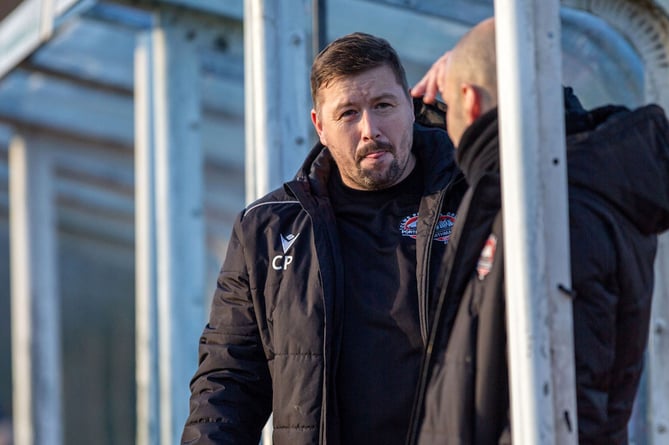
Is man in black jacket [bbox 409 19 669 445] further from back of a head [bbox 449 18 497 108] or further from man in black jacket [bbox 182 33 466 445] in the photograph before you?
man in black jacket [bbox 182 33 466 445]

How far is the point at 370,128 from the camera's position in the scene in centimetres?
333

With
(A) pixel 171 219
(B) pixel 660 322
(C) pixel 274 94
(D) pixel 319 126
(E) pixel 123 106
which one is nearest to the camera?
(D) pixel 319 126

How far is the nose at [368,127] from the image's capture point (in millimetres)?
3322

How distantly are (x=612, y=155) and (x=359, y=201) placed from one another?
979 mm

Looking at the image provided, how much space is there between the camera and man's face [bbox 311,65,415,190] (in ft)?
10.9

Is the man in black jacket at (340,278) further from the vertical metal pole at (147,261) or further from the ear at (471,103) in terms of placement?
the vertical metal pole at (147,261)

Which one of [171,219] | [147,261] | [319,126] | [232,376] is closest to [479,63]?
[319,126]

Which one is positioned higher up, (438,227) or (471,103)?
(471,103)

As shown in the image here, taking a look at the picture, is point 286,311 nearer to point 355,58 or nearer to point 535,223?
point 355,58

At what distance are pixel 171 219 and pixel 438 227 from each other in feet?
12.1

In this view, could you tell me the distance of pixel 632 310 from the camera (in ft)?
8.23

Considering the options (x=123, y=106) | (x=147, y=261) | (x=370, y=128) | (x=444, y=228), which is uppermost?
(x=123, y=106)

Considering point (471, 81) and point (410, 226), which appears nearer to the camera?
point (471, 81)

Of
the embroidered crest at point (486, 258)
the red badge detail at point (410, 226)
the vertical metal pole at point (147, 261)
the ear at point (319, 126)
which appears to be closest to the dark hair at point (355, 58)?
the ear at point (319, 126)
